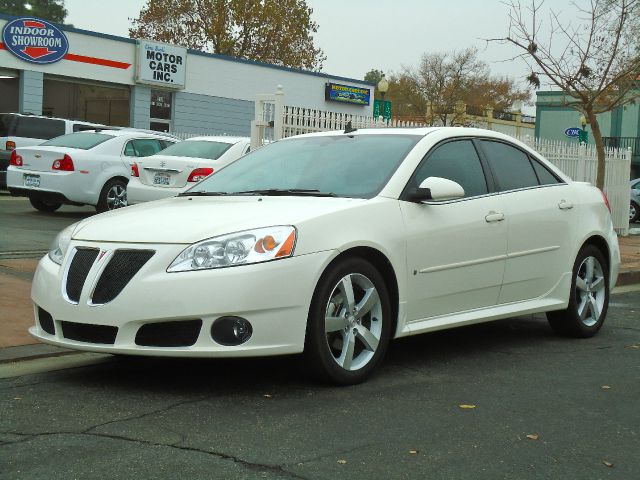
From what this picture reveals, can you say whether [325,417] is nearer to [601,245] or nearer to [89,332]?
[89,332]

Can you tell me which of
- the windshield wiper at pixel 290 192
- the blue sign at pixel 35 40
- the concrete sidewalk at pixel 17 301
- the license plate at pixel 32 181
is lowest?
the concrete sidewalk at pixel 17 301

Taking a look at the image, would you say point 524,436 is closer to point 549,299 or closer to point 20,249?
point 549,299

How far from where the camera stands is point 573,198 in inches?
303

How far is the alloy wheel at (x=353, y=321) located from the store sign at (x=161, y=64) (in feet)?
93.7

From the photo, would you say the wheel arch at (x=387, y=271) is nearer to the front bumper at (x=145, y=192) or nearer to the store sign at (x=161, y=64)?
the front bumper at (x=145, y=192)

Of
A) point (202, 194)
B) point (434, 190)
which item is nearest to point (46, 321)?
point (202, 194)

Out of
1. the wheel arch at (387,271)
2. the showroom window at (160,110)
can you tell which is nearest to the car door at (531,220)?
the wheel arch at (387,271)

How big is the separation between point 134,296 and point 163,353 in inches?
13.0

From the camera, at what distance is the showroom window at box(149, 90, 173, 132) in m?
34.6

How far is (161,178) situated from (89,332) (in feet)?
32.4

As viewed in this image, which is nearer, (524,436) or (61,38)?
(524,436)

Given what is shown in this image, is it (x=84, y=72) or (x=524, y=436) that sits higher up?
(x=84, y=72)

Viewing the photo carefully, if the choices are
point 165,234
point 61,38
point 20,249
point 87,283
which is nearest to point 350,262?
point 165,234

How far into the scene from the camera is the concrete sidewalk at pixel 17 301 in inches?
265
